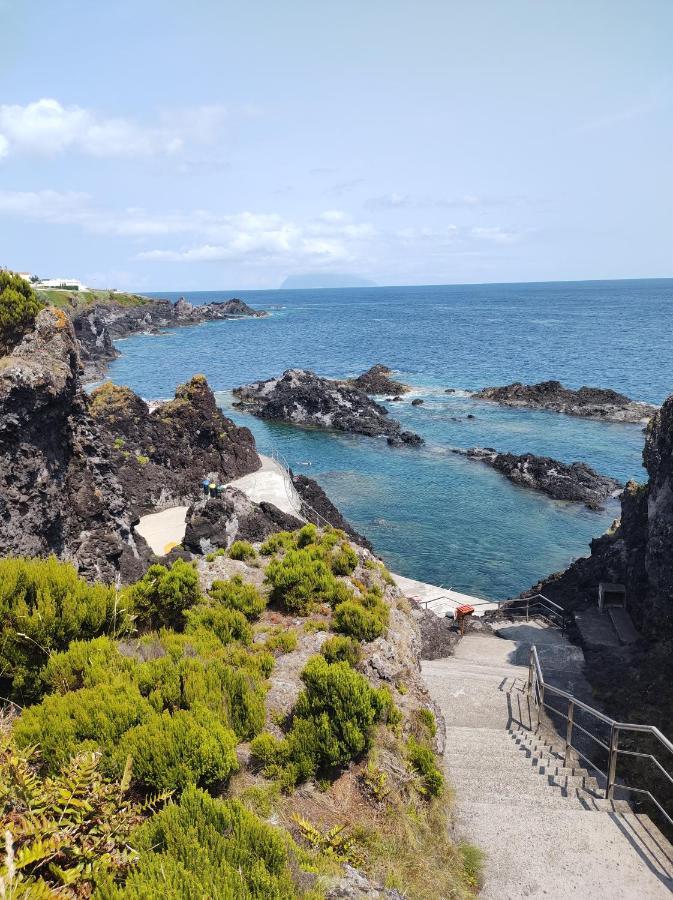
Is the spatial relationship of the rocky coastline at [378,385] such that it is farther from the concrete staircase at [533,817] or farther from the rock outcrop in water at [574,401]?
the concrete staircase at [533,817]

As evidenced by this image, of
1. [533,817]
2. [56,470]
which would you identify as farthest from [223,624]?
[56,470]

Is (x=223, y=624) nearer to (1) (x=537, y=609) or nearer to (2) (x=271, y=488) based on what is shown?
(1) (x=537, y=609)

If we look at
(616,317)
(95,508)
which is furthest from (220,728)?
(616,317)

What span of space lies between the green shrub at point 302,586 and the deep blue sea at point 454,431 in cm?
1785

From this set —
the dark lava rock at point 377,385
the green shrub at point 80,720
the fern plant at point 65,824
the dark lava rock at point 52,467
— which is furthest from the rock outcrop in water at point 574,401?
the fern plant at point 65,824

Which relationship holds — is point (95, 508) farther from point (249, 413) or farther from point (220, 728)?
point (249, 413)

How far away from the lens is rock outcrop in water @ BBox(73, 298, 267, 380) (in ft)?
297

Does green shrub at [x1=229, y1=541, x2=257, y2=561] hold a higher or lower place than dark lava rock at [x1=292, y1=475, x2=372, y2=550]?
higher

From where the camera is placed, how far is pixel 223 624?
32.4 feet

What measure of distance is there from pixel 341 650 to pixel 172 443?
2943cm

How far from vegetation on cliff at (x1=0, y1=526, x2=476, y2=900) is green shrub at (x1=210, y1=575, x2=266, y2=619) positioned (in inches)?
1.7

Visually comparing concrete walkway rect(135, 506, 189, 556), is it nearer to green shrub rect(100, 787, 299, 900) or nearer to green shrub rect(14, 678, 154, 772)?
green shrub rect(14, 678, 154, 772)

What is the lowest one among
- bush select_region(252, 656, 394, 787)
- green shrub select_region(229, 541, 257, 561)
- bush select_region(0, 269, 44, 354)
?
bush select_region(252, 656, 394, 787)

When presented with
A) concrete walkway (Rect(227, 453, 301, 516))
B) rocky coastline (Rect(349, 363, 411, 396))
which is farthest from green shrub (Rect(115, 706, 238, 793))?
rocky coastline (Rect(349, 363, 411, 396))
